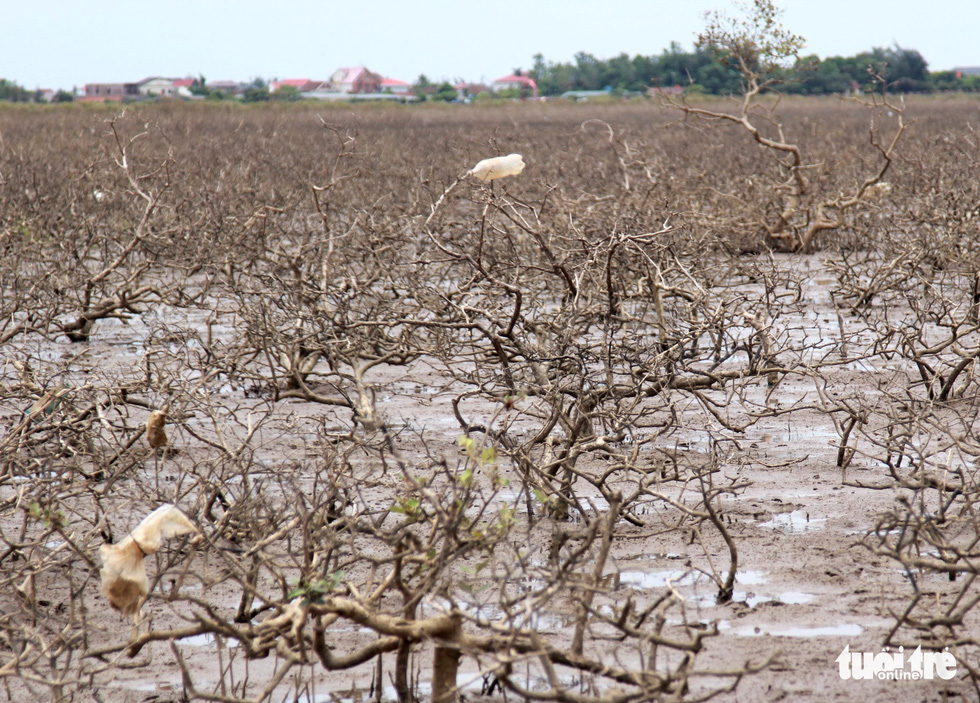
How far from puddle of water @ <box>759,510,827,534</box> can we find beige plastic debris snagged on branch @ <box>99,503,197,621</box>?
2.33 metres

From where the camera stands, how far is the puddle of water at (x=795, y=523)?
4.18m

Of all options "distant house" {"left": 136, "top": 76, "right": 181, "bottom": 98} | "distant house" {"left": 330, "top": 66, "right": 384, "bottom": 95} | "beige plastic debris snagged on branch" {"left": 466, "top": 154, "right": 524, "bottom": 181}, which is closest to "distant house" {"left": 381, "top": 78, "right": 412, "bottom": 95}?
"distant house" {"left": 330, "top": 66, "right": 384, "bottom": 95}

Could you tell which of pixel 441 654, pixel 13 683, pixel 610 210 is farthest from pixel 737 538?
pixel 610 210

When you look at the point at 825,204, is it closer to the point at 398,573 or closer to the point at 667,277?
the point at 667,277

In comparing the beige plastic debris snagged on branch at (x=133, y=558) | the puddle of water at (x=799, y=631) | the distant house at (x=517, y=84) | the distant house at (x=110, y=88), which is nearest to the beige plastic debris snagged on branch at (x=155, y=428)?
the beige plastic debris snagged on branch at (x=133, y=558)

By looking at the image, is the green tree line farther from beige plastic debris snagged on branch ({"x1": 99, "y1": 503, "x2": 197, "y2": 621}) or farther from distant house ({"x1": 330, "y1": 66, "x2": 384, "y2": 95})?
beige plastic debris snagged on branch ({"x1": 99, "y1": 503, "x2": 197, "y2": 621})

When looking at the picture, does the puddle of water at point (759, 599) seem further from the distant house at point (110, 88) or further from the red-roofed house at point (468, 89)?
the distant house at point (110, 88)

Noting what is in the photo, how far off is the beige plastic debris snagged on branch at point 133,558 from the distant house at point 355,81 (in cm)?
8322

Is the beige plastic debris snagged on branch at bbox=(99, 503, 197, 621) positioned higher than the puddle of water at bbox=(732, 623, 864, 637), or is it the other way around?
the beige plastic debris snagged on branch at bbox=(99, 503, 197, 621)

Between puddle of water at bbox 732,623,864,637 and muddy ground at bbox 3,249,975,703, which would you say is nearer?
muddy ground at bbox 3,249,975,703

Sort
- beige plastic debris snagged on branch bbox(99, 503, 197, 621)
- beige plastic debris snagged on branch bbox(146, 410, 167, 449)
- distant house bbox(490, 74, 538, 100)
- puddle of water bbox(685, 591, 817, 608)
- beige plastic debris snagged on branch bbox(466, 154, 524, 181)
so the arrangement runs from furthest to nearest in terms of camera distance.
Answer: distant house bbox(490, 74, 538, 100) → beige plastic debris snagged on branch bbox(466, 154, 524, 181) → beige plastic debris snagged on branch bbox(146, 410, 167, 449) → puddle of water bbox(685, 591, 817, 608) → beige plastic debris snagged on branch bbox(99, 503, 197, 621)

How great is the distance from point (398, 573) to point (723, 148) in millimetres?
18892

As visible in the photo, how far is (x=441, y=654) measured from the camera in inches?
114

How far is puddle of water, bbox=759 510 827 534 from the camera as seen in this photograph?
4176 millimetres
